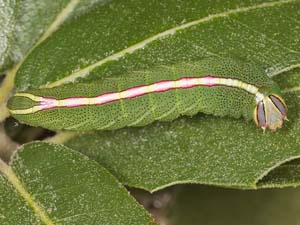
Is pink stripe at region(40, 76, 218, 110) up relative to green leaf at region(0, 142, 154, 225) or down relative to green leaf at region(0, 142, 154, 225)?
up

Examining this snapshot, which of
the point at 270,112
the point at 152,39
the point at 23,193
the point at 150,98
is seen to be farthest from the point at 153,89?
the point at 23,193

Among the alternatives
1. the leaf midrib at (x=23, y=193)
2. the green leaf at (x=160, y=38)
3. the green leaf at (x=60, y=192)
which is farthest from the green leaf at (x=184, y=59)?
the leaf midrib at (x=23, y=193)

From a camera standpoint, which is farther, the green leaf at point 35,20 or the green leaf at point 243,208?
the green leaf at point 243,208

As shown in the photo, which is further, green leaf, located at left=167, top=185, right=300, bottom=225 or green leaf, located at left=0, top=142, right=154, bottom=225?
green leaf, located at left=167, top=185, right=300, bottom=225

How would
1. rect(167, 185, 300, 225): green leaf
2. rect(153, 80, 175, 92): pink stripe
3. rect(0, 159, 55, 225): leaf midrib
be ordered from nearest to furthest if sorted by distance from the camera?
rect(0, 159, 55, 225): leaf midrib
rect(153, 80, 175, 92): pink stripe
rect(167, 185, 300, 225): green leaf

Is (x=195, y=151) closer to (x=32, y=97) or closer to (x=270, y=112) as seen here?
(x=270, y=112)

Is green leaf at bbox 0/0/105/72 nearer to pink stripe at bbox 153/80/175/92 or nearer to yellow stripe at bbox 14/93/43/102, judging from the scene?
yellow stripe at bbox 14/93/43/102

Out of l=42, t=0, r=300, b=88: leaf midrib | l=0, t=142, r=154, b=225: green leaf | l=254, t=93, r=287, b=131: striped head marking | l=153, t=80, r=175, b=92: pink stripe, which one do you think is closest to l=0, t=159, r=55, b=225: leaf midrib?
l=0, t=142, r=154, b=225: green leaf

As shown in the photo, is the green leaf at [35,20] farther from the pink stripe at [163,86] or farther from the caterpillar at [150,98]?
the pink stripe at [163,86]
